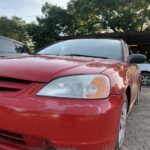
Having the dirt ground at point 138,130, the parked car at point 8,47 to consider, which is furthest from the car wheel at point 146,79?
the dirt ground at point 138,130

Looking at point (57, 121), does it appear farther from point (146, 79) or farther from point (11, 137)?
point (146, 79)

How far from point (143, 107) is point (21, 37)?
43700 millimetres

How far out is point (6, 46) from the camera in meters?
8.88

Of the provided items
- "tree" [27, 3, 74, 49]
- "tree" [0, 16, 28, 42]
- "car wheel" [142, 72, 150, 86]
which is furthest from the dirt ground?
"tree" [0, 16, 28, 42]

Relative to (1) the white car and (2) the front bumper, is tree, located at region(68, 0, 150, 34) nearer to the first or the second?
(1) the white car

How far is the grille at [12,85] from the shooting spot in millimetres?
2789

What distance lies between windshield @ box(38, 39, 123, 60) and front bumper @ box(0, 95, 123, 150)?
5.90 ft

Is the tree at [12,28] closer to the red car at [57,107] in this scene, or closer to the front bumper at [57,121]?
the red car at [57,107]

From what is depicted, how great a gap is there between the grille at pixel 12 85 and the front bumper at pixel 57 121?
107mm

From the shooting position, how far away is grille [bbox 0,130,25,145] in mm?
Result: 2710

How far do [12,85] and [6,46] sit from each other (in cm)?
626

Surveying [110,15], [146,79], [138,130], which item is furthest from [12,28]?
[138,130]

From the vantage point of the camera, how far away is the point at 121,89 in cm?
323

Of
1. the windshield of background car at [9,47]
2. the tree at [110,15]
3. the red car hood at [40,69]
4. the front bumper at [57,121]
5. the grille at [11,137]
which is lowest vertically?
the grille at [11,137]
